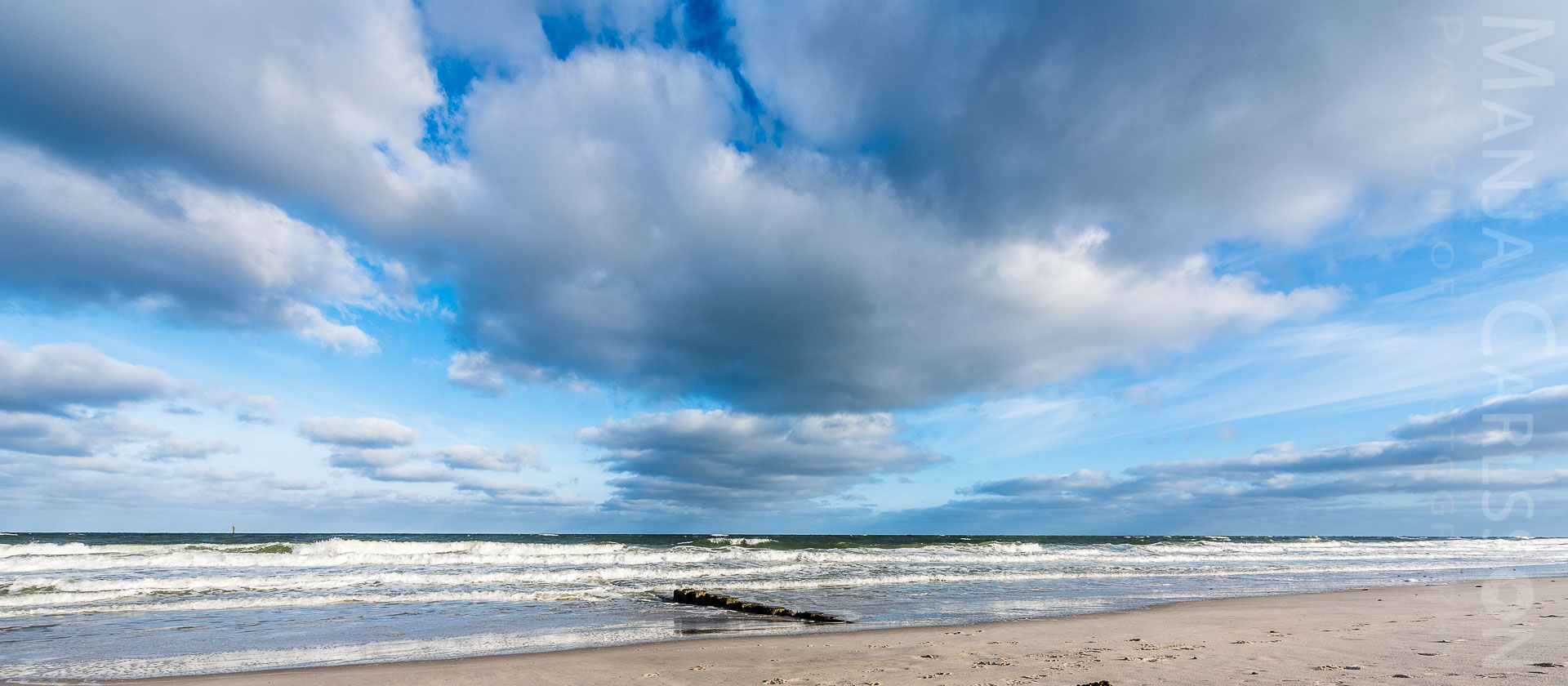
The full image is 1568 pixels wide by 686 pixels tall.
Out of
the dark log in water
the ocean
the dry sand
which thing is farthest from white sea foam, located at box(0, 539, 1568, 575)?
the dry sand

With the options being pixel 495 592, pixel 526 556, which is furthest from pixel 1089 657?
pixel 526 556

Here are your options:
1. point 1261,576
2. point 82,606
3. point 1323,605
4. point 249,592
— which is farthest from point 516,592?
point 1261,576

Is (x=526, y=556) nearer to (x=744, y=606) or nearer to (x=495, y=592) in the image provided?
(x=495, y=592)

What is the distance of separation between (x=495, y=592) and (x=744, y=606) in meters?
8.98

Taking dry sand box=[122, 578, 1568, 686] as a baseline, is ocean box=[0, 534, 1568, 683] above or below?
below

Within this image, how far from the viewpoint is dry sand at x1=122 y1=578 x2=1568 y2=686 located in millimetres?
7539

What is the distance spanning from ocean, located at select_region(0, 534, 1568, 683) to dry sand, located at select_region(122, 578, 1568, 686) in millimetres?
1506

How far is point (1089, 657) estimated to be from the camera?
9.03 meters

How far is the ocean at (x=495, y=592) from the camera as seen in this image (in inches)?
468

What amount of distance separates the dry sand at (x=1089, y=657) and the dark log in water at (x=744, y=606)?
7.94 feet

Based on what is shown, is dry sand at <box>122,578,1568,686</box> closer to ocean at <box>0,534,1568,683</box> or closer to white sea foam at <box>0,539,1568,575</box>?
ocean at <box>0,534,1568,683</box>

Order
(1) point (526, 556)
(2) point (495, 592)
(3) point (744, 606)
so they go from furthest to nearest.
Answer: (1) point (526, 556), (2) point (495, 592), (3) point (744, 606)

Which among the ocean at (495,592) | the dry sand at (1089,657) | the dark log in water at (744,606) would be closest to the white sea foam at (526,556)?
the ocean at (495,592)

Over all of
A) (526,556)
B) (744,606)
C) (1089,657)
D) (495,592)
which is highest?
(1089,657)
